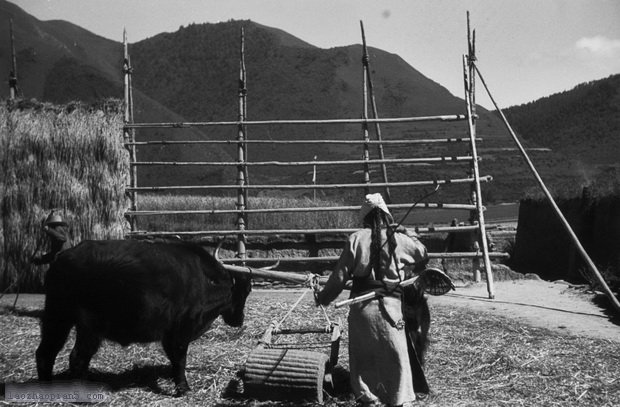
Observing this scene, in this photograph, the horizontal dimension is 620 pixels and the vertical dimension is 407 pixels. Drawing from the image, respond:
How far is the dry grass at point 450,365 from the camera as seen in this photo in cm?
477

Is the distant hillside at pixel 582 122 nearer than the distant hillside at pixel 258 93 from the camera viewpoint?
No

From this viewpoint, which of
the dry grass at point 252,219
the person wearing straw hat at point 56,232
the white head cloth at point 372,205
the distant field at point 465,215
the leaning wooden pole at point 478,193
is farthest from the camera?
the distant field at point 465,215

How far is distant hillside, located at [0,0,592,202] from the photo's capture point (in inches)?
1212

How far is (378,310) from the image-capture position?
3842 mm

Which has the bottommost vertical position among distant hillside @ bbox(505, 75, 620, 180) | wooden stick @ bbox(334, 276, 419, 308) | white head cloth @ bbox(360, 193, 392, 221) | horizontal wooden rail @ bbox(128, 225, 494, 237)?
horizontal wooden rail @ bbox(128, 225, 494, 237)

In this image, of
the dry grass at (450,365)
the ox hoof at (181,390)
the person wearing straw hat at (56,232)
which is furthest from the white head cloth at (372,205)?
the person wearing straw hat at (56,232)

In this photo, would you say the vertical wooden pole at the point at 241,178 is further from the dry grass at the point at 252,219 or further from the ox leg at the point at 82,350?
the ox leg at the point at 82,350

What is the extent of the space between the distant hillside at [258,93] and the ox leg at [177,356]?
65.7 feet

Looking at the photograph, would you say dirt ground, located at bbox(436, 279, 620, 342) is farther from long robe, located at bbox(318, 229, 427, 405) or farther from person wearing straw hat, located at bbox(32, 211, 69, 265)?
person wearing straw hat, located at bbox(32, 211, 69, 265)

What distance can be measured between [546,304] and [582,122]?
4707 centimetres

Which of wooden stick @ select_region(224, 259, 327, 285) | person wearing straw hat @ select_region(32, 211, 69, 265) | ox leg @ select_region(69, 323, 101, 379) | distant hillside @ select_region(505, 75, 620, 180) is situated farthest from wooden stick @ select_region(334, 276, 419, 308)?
distant hillside @ select_region(505, 75, 620, 180)

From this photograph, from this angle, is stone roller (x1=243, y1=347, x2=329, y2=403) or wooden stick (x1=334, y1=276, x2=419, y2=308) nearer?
wooden stick (x1=334, y1=276, x2=419, y2=308)

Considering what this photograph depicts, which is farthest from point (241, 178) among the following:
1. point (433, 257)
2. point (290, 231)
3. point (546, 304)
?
point (546, 304)

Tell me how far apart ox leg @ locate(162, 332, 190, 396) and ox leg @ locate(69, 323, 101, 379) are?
1.62 feet
